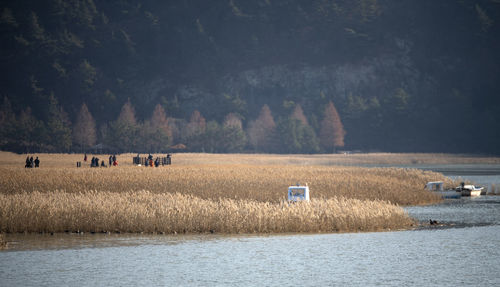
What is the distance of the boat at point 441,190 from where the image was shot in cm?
6740

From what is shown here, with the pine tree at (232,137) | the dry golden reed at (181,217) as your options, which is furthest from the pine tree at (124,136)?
the dry golden reed at (181,217)

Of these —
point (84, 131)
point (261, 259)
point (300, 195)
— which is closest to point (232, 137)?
→ point (84, 131)

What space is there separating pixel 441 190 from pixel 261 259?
37.3 metres

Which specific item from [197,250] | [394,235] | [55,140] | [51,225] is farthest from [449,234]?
[55,140]

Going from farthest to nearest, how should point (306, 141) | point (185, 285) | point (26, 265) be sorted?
point (306, 141)
point (26, 265)
point (185, 285)

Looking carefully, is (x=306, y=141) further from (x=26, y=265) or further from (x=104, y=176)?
(x=26, y=265)

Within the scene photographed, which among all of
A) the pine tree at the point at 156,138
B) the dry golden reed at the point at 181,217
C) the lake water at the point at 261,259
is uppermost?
the pine tree at the point at 156,138

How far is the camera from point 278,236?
41.8m

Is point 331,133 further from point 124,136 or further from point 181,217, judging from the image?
point 181,217

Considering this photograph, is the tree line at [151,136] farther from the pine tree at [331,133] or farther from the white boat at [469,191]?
the white boat at [469,191]

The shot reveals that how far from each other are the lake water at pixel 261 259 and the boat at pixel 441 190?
72.6 ft

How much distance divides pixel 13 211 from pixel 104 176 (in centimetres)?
2195

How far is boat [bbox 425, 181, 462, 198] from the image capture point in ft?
221

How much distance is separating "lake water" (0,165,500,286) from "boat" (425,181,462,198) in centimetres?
2211
